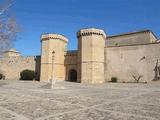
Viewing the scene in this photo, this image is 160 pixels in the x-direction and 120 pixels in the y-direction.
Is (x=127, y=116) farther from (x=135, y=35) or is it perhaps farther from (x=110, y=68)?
(x=135, y=35)

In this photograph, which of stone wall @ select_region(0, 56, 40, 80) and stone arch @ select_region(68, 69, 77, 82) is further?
stone wall @ select_region(0, 56, 40, 80)

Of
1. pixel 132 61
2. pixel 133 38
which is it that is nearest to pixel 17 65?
pixel 132 61

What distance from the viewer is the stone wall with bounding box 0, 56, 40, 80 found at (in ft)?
110

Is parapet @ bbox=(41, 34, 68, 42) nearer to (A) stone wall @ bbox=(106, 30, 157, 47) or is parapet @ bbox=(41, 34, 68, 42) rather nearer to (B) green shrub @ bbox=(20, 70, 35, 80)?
(B) green shrub @ bbox=(20, 70, 35, 80)

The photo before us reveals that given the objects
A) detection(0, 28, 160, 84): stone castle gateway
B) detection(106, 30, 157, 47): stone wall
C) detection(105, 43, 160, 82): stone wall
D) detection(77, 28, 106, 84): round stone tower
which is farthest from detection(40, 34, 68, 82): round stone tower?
detection(106, 30, 157, 47): stone wall

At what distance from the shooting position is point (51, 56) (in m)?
29.6

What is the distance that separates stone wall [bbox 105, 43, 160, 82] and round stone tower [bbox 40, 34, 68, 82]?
709cm

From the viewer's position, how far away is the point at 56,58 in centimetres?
2973

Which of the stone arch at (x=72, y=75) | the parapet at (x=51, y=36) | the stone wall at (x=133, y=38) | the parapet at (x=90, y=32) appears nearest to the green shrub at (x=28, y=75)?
the parapet at (x=51, y=36)

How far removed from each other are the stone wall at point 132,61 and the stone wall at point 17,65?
1240cm

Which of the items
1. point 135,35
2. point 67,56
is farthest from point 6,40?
point 135,35

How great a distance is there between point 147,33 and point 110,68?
9573 millimetres

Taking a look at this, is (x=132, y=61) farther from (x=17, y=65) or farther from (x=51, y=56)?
(x=17, y=65)

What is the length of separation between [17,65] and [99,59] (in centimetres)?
1588
